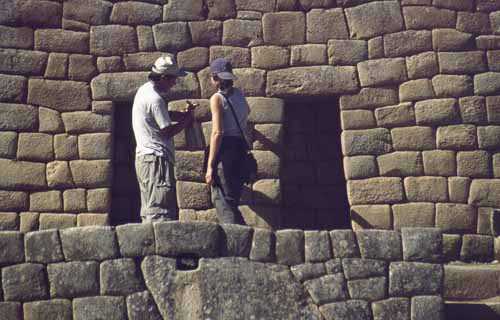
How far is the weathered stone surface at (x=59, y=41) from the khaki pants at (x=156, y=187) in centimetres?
267

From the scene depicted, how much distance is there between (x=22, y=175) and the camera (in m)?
10.8

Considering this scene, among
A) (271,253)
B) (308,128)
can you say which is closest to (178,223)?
(271,253)

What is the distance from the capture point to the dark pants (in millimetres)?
8977

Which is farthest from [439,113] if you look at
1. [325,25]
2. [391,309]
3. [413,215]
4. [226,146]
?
[391,309]

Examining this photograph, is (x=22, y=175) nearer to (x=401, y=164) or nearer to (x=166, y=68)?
(x=166, y=68)

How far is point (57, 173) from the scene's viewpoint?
10820mm

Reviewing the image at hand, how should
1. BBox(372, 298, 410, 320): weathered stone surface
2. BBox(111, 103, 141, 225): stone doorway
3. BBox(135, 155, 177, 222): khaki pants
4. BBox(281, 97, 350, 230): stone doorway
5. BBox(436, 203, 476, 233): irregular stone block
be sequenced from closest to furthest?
BBox(372, 298, 410, 320): weathered stone surface < BBox(135, 155, 177, 222): khaki pants < BBox(436, 203, 476, 233): irregular stone block < BBox(111, 103, 141, 225): stone doorway < BBox(281, 97, 350, 230): stone doorway

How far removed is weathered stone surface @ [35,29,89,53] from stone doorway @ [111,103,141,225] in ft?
2.69

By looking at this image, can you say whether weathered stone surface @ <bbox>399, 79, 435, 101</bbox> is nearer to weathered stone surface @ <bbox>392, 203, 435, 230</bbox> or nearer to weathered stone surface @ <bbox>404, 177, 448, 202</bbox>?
weathered stone surface @ <bbox>404, 177, 448, 202</bbox>

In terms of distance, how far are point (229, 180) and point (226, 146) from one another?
0.32 m

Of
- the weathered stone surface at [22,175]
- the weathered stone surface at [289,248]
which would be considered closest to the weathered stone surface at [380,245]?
the weathered stone surface at [289,248]

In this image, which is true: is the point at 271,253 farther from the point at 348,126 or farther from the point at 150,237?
the point at 348,126

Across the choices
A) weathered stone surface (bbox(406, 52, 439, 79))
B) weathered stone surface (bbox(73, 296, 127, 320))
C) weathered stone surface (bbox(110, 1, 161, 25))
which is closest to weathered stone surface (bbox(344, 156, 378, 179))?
weathered stone surface (bbox(406, 52, 439, 79))

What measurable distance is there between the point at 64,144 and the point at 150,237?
3.41 meters
